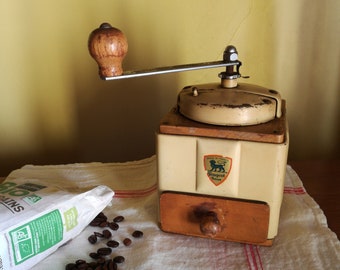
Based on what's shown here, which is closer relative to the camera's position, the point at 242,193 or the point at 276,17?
the point at 242,193

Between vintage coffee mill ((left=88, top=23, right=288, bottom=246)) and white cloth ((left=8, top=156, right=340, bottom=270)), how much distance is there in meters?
0.02

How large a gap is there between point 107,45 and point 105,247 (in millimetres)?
269

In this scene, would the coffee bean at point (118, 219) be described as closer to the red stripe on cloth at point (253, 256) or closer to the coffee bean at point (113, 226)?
the coffee bean at point (113, 226)

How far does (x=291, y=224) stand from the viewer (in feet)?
1.80

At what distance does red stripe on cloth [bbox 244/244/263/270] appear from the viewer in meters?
0.47

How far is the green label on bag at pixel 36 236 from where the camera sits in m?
0.45

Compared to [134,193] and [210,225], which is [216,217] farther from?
[134,193]

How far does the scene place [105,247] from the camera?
0.51 meters

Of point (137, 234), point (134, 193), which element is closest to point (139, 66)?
point (134, 193)

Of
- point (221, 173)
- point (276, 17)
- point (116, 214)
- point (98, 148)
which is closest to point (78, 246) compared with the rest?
point (116, 214)

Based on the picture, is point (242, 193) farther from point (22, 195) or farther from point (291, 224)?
point (22, 195)

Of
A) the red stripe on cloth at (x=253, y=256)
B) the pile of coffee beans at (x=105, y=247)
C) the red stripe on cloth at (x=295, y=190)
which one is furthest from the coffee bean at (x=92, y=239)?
the red stripe on cloth at (x=295, y=190)

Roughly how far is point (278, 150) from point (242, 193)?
0.25 feet

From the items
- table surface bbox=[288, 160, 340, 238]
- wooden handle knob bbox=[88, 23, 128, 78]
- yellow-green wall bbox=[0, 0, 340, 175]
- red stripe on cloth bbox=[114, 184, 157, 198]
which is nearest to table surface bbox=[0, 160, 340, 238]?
table surface bbox=[288, 160, 340, 238]
